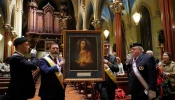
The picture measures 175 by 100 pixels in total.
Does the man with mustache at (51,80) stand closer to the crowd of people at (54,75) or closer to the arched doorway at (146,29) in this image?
the crowd of people at (54,75)

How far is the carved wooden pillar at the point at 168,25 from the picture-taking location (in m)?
6.27

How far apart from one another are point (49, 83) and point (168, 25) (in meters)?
4.71

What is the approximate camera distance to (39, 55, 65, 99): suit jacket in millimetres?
3121

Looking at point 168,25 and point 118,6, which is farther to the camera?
point 118,6

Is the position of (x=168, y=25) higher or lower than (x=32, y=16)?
lower

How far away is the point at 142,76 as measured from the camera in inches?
133

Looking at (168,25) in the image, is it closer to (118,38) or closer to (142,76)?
(142,76)

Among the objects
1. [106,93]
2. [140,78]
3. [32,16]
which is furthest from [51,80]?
[32,16]

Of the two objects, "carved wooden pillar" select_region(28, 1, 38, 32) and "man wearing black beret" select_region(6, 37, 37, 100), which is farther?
"carved wooden pillar" select_region(28, 1, 38, 32)

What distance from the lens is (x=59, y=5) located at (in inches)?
975

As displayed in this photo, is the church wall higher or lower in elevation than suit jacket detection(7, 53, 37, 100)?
higher

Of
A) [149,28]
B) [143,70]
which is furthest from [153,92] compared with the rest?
[149,28]

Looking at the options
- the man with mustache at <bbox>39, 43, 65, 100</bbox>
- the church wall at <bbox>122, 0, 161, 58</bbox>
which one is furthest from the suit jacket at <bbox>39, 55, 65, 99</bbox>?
the church wall at <bbox>122, 0, 161, 58</bbox>

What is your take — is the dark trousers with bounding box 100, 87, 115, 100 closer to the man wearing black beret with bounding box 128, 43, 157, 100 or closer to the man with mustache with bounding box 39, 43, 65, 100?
the man wearing black beret with bounding box 128, 43, 157, 100
